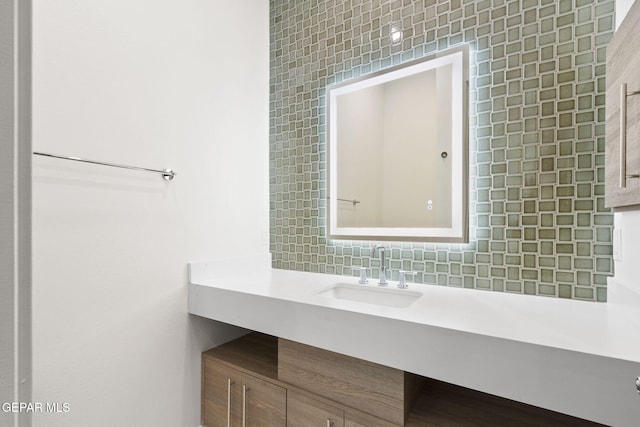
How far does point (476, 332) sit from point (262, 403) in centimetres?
101

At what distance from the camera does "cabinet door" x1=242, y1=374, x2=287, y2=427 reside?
1376mm

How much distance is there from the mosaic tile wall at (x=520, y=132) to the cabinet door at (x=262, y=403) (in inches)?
28.8

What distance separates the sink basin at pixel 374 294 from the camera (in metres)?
1.48

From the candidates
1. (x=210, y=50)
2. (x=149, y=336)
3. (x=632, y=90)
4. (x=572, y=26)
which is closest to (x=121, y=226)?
(x=149, y=336)

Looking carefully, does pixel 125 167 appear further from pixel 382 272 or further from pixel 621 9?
pixel 621 9

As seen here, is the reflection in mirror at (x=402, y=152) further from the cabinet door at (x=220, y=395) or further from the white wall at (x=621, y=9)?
the cabinet door at (x=220, y=395)

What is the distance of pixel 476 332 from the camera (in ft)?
2.99

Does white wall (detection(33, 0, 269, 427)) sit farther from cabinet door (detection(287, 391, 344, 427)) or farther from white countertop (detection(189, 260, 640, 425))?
cabinet door (detection(287, 391, 344, 427))

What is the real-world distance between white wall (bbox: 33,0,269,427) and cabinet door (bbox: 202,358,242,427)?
59mm

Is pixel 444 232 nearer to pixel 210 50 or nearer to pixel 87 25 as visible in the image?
pixel 210 50

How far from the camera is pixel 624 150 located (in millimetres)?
904

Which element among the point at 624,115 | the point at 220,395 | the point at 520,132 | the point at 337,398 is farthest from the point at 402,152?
the point at 220,395
